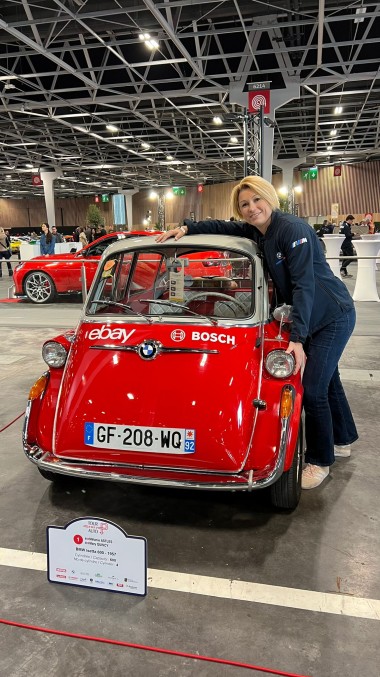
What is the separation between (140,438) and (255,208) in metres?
1.43

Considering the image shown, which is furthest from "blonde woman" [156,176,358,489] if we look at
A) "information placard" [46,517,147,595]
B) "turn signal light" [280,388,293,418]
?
"information placard" [46,517,147,595]

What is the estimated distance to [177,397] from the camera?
8.49ft

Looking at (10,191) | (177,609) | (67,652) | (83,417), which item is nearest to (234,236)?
(83,417)

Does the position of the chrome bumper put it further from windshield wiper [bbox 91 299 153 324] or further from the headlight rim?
windshield wiper [bbox 91 299 153 324]

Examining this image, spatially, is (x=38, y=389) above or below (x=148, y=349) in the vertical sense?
below

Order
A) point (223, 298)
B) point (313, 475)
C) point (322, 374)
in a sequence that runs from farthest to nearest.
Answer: point (223, 298)
point (313, 475)
point (322, 374)

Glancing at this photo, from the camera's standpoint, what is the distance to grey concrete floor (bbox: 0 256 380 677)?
1810mm

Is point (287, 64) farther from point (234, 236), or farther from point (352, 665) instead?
point (352, 665)

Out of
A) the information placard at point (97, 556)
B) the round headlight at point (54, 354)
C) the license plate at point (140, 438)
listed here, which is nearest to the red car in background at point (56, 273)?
the round headlight at point (54, 354)

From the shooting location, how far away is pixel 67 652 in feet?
6.05

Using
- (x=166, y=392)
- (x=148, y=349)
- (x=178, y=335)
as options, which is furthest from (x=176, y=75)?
(x=166, y=392)

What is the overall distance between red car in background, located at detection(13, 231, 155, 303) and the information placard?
8.27 metres

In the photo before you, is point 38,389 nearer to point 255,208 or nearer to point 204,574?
point 204,574

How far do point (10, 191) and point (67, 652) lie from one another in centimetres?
4555
